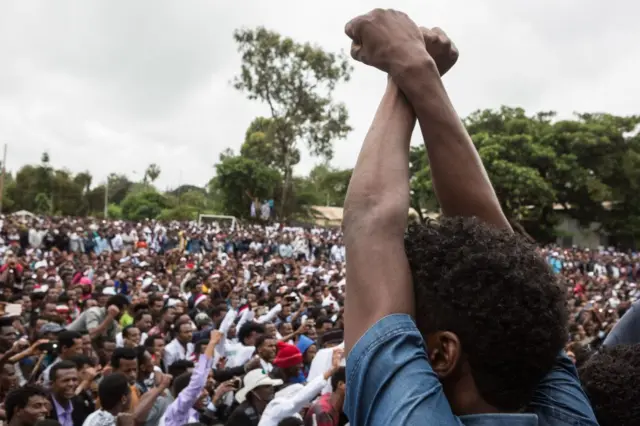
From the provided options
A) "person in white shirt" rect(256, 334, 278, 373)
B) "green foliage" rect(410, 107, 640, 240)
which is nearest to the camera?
"person in white shirt" rect(256, 334, 278, 373)

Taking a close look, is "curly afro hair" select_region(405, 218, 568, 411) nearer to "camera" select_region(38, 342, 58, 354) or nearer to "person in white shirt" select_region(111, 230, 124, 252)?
"camera" select_region(38, 342, 58, 354)

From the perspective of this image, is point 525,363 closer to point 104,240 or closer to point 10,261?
point 10,261

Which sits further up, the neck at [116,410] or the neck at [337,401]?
the neck at [337,401]

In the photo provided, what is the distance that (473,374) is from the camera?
35.6 inches

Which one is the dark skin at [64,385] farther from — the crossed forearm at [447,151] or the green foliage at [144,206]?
the green foliage at [144,206]

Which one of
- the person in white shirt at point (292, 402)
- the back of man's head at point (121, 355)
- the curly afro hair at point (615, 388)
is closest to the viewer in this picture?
the curly afro hair at point (615, 388)

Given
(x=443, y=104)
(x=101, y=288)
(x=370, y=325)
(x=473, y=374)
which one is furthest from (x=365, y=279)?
(x=101, y=288)

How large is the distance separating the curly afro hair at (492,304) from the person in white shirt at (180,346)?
5408 millimetres

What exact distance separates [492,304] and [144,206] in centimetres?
4710

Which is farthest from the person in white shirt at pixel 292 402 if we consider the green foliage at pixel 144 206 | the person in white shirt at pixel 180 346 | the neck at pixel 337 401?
the green foliage at pixel 144 206

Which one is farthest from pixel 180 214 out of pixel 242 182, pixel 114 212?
pixel 242 182

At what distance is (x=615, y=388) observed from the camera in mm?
1364

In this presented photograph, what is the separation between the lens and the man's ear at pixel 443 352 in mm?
892

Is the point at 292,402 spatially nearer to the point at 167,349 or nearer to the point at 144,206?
the point at 167,349
